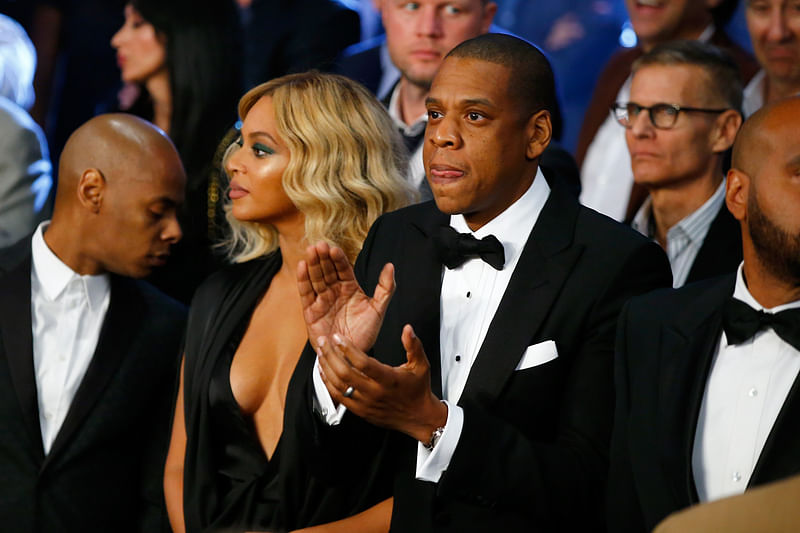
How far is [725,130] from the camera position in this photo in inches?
140

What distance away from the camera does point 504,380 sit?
7.86ft

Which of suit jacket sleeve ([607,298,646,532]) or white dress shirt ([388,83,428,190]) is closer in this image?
suit jacket sleeve ([607,298,646,532])

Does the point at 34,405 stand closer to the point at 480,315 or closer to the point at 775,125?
the point at 480,315

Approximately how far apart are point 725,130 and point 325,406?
1.76 m

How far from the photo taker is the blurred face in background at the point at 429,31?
407 centimetres

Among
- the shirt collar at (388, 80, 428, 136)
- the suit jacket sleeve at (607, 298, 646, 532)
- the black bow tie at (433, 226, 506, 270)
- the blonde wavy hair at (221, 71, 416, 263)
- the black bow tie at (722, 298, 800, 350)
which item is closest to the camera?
the black bow tie at (722, 298, 800, 350)

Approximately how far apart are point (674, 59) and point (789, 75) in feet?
1.60

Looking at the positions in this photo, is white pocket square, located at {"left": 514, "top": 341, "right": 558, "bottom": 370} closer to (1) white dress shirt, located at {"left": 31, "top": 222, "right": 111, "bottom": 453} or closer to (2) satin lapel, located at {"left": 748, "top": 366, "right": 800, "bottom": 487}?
(2) satin lapel, located at {"left": 748, "top": 366, "right": 800, "bottom": 487}

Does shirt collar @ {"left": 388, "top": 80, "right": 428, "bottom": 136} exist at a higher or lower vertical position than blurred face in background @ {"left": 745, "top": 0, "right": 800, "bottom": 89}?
lower

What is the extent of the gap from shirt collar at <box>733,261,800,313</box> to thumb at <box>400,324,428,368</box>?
700mm

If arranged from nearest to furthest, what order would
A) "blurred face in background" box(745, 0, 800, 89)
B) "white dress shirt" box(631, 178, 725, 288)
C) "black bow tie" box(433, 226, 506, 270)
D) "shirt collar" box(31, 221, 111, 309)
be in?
"black bow tie" box(433, 226, 506, 270) → "shirt collar" box(31, 221, 111, 309) → "white dress shirt" box(631, 178, 725, 288) → "blurred face in background" box(745, 0, 800, 89)

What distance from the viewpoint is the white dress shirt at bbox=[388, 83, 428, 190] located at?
138 inches

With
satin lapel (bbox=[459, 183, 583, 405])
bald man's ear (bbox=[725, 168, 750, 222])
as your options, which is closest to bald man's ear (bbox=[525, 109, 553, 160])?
satin lapel (bbox=[459, 183, 583, 405])

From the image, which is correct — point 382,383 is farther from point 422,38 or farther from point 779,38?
point 779,38
